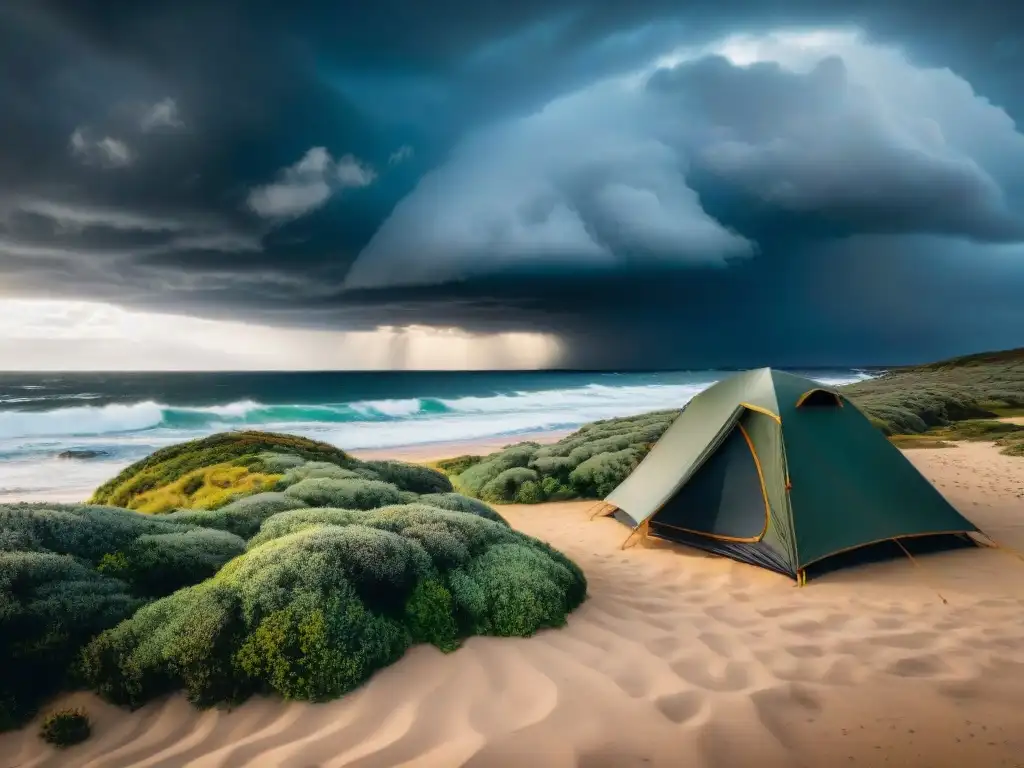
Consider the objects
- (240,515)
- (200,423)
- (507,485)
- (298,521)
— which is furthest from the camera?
(200,423)

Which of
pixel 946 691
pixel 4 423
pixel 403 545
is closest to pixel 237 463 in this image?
pixel 403 545

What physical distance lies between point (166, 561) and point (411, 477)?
20.5 feet

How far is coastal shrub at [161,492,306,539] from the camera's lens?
6.74 metres

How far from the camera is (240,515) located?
7016mm

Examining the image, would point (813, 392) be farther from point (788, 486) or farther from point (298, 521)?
point (298, 521)

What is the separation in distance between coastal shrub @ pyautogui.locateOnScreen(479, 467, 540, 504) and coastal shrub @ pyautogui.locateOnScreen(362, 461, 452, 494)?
2.35 m

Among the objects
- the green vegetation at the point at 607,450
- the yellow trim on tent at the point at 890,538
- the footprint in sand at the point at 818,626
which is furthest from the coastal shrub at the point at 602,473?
the footprint in sand at the point at 818,626

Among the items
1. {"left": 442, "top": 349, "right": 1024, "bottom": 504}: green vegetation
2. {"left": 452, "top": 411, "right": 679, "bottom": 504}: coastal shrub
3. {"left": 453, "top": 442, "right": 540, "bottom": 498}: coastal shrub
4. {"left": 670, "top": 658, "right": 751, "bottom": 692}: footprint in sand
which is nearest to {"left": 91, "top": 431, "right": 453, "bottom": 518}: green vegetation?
{"left": 452, "top": 411, "right": 679, "bottom": 504}: coastal shrub

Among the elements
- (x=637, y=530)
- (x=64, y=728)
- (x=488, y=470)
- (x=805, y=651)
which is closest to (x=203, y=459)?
(x=488, y=470)

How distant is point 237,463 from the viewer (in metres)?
11.0

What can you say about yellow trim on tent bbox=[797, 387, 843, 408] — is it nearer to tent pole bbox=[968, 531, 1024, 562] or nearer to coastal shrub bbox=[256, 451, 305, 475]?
tent pole bbox=[968, 531, 1024, 562]

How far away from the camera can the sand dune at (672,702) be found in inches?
147

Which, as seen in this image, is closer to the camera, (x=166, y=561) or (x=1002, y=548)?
(x=166, y=561)

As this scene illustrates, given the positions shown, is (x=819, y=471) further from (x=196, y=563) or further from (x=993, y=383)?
(x=993, y=383)
